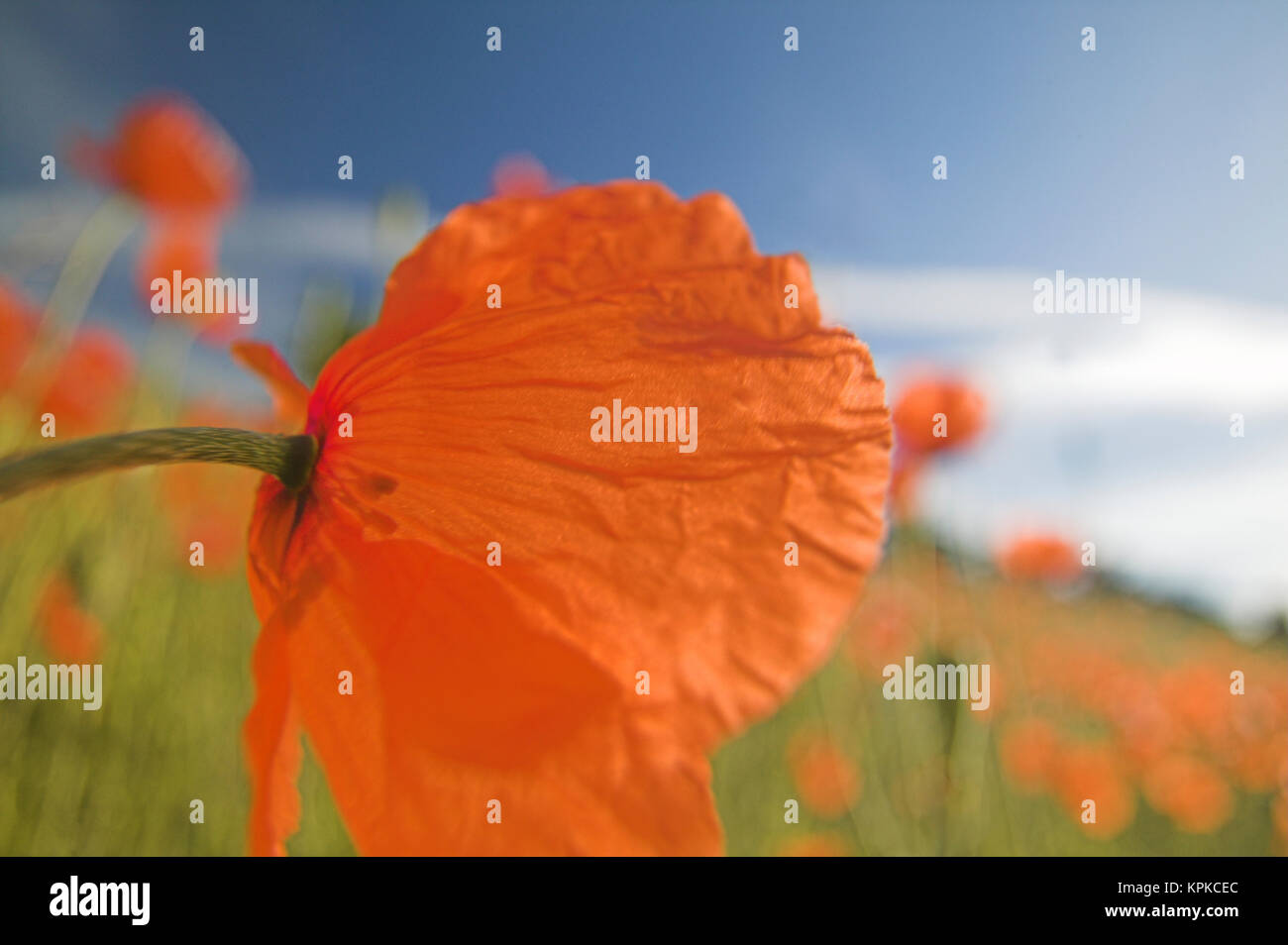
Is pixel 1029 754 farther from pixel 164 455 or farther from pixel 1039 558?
pixel 164 455

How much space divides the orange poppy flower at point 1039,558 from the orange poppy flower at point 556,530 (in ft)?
6.90

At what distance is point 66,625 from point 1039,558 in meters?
2.16

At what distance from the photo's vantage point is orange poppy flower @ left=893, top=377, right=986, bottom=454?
5.53 feet

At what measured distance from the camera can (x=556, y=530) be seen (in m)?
0.41

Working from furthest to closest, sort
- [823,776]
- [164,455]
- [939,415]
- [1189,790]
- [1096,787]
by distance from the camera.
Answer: [1189,790]
[1096,787]
[823,776]
[939,415]
[164,455]

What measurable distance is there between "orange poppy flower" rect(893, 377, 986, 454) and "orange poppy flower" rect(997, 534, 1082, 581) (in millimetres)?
703

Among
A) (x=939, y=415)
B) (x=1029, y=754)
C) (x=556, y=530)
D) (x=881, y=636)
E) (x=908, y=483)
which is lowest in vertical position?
(x=1029, y=754)

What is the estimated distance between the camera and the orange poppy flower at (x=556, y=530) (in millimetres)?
354

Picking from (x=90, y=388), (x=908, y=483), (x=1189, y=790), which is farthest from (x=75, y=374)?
(x=1189, y=790)

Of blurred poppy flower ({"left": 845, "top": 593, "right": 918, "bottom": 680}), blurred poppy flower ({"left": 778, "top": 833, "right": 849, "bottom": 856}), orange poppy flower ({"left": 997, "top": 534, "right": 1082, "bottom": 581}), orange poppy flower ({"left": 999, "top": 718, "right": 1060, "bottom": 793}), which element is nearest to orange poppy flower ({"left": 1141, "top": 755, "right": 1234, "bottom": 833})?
orange poppy flower ({"left": 999, "top": 718, "right": 1060, "bottom": 793})

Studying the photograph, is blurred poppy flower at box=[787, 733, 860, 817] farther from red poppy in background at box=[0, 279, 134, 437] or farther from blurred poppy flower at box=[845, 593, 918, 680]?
red poppy in background at box=[0, 279, 134, 437]

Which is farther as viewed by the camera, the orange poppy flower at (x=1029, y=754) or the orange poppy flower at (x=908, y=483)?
the orange poppy flower at (x=1029, y=754)

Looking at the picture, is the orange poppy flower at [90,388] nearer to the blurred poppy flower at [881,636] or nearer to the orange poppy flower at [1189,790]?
the blurred poppy flower at [881,636]

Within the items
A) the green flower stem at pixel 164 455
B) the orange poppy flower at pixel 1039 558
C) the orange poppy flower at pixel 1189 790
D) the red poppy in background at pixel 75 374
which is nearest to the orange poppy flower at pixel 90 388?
the red poppy in background at pixel 75 374
